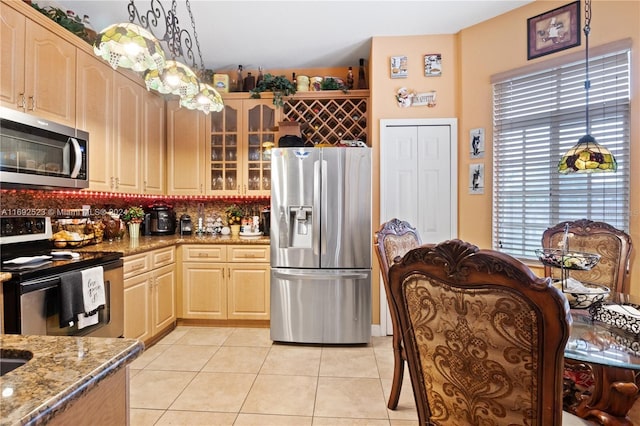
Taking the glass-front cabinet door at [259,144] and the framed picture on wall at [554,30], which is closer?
the framed picture on wall at [554,30]

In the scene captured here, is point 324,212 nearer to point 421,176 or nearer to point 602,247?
point 421,176

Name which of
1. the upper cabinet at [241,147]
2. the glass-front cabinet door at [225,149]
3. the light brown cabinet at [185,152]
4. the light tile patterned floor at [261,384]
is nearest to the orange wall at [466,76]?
the light tile patterned floor at [261,384]

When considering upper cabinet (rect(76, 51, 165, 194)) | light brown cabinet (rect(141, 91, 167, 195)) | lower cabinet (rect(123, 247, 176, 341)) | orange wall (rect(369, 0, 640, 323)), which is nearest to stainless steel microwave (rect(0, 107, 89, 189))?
upper cabinet (rect(76, 51, 165, 194))

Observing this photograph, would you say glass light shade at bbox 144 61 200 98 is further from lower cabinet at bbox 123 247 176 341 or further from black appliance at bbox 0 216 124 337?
lower cabinet at bbox 123 247 176 341

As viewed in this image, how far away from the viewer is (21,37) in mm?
2006

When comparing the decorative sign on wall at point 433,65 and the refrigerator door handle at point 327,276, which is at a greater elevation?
the decorative sign on wall at point 433,65

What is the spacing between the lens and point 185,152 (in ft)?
11.8

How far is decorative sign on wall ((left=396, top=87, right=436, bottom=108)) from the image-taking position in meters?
3.09

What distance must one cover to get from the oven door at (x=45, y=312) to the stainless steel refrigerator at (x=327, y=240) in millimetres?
1346

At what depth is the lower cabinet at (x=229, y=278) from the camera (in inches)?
128

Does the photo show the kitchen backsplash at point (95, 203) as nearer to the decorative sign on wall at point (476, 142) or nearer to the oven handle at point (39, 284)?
the oven handle at point (39, 284)

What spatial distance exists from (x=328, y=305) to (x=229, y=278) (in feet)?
3.54

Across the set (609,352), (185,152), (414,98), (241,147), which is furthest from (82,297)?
(414,98)

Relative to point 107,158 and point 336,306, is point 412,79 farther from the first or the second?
point 107,158
